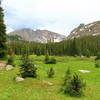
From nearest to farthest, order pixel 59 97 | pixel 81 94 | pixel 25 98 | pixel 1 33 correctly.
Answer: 1. pixel 25 98
2. pixel 59 97
3. pixel 81 94
4. pixel 1 33

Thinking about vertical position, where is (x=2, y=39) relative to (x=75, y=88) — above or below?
above

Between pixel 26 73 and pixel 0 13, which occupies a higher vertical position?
pixel 0 13

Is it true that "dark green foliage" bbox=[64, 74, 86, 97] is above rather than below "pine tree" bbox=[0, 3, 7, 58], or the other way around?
below

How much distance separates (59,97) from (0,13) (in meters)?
38.6

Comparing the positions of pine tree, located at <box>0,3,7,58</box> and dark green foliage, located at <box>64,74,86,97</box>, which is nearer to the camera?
dark green foliage, located at <box>64,74,86,97</box>

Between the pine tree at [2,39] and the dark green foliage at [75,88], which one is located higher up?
the pine tree at [2,39]

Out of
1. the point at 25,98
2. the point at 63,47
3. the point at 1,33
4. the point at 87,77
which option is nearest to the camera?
the point at 25,98

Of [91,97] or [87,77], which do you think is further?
[87,77]

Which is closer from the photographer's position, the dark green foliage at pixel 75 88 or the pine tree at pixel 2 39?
the dark green foliage at pixel 75 88

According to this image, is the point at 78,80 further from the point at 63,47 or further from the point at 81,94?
the point at 63,47

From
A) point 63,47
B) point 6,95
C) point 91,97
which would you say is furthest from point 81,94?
point 63,47

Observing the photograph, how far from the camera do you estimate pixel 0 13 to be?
175 ft

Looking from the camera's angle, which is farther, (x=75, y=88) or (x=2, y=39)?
(x=2, y=39)

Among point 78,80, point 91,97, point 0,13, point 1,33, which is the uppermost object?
point 0,13
